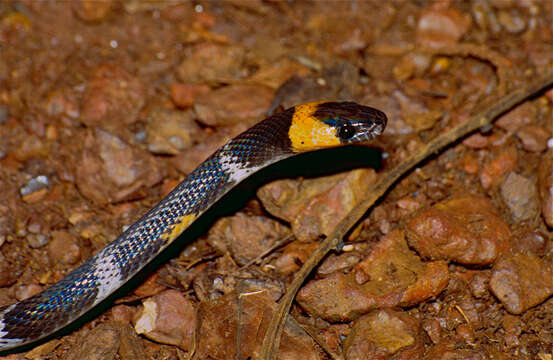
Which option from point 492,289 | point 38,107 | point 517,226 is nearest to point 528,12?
point 517,226

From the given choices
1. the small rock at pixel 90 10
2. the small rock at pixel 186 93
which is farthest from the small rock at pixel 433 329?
the small rock at pixel 90 10

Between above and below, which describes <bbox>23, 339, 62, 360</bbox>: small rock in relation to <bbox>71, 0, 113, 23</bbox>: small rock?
below

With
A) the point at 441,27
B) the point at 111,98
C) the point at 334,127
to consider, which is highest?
the point at 441,27

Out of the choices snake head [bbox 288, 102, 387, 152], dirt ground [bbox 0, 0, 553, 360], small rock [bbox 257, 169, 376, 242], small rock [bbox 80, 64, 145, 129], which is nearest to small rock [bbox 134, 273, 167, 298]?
dirt ground [bbox 0, 0, 553, 360]

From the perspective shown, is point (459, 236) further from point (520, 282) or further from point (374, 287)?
point (374, 287)

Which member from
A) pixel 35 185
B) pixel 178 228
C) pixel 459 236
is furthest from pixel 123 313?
pixel 459 236

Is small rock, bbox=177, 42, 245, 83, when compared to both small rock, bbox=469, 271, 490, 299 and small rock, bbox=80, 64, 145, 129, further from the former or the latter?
small rock, bbox=469, 271, 490, 299
